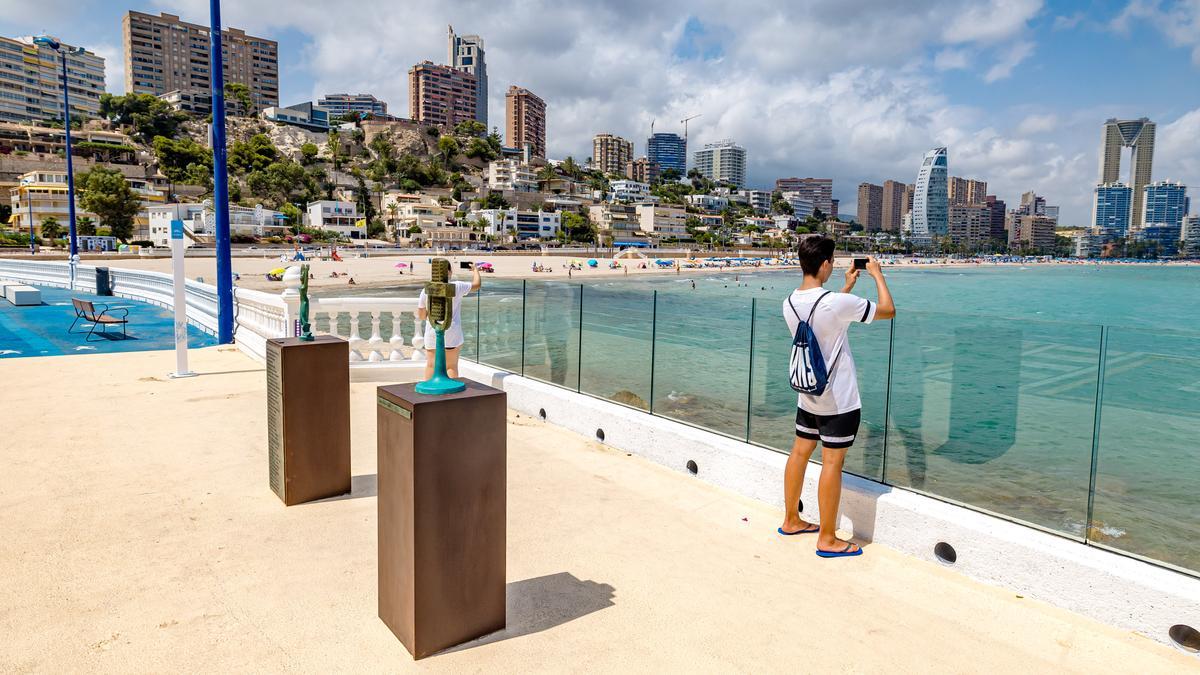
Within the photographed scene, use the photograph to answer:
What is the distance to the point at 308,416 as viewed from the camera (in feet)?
14.9

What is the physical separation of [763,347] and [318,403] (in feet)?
10.6

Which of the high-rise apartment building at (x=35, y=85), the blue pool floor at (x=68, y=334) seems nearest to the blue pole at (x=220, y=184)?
the blue pool floor at (x=68, y=334)

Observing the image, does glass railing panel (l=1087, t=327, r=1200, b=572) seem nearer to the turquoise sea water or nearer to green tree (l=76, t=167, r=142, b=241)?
the turquoise sea water

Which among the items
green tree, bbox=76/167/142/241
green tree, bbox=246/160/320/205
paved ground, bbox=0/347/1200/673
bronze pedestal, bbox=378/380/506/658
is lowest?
paved ground, bbox=0/347/1200/673

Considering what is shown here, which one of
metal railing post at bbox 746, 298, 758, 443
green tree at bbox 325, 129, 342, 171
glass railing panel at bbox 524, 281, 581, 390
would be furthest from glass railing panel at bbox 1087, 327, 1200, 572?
green tree at bbox 325, 129, 342, 171

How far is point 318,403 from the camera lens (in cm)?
454

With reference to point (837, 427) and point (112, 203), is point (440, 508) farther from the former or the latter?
point (112, 203)

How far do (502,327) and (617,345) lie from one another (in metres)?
1.97

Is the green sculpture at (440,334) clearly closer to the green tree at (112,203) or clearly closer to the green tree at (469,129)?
the green tree at (112,203)

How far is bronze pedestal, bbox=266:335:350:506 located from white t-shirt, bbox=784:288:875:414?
2.91m

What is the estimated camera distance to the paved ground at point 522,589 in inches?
116

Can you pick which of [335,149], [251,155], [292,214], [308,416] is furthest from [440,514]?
[335,149]

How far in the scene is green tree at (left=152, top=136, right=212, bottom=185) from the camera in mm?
113188

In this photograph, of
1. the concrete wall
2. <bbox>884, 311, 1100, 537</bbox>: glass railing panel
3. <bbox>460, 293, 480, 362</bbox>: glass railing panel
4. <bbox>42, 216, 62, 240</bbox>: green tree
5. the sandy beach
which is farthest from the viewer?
<bbox>42, 216, 62, 240</bbox>: green tree
